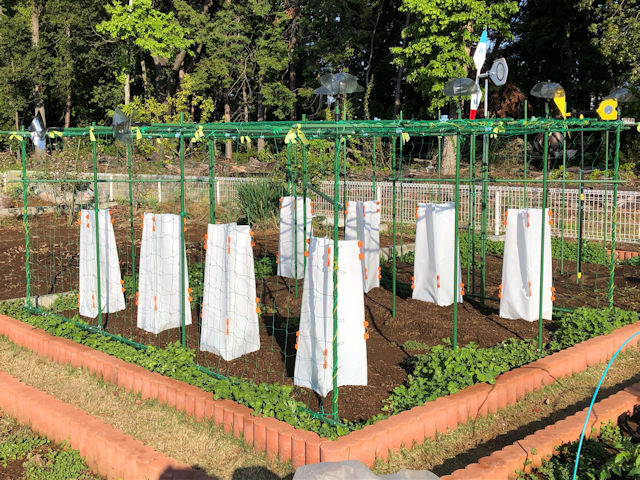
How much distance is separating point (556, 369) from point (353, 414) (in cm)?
189

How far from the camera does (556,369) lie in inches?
210

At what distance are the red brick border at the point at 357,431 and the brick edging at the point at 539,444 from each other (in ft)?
1.66

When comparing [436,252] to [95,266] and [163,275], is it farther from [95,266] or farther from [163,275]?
[95,266]

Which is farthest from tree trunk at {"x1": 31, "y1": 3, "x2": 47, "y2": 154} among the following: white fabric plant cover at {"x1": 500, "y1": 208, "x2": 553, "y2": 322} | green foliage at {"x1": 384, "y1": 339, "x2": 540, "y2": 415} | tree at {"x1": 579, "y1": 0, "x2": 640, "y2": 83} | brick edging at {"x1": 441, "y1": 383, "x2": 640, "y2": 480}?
brick edging at {"x1": 441, "y1": 383, "x2": 640, "y2": 480}

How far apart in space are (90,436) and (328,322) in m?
1.75

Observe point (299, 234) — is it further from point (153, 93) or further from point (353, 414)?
point (153, 93)

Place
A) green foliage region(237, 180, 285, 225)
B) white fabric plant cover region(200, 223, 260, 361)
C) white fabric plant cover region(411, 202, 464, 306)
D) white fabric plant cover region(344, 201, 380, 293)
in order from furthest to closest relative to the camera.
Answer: green foliage region(237, 180, 285, 225)
white fabric plant cover region(344, 201, 380, 293)
white fabric plant cover region(411, 202, 464, 306)
white fabric plant cover region(200, 223, 260, 361)

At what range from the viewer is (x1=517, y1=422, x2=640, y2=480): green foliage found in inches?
144

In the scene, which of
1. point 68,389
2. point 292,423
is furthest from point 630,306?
point 68,389

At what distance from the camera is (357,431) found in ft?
13.1

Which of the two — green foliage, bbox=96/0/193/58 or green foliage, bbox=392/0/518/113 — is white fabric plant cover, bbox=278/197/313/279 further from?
green foliage, bbox=96/0/193/58

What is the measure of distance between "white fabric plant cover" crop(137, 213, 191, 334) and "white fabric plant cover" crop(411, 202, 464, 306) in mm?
2688

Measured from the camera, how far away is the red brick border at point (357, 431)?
154 inches

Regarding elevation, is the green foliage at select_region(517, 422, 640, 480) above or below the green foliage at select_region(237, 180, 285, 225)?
below
